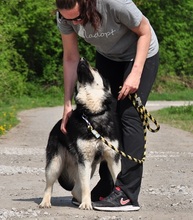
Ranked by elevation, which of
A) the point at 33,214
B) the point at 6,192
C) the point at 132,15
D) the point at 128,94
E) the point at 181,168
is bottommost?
the point at 181,168

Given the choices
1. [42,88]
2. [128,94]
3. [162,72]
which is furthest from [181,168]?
[162,72]

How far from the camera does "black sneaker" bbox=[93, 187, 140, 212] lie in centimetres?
646

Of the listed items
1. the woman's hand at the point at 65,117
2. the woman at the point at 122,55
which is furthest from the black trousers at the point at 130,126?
the woman's hand at the point at 65,117

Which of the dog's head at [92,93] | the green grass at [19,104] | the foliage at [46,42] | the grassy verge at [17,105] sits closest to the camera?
the dog's head at [92,93]

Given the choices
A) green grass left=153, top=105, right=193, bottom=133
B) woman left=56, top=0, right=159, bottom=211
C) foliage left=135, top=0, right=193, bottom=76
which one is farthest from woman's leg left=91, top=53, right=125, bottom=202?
foliage left=135, top=0, right=193, bottom=76

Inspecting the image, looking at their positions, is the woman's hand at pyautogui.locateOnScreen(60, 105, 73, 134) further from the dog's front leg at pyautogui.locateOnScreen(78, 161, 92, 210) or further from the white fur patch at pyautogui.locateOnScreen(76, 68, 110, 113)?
the dog's front leg at pyautogui.locateOnScreen(78, 161, 92, 210)

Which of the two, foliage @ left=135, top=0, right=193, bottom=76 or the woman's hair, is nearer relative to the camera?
the woman's hair

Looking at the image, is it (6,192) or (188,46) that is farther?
(188,46)

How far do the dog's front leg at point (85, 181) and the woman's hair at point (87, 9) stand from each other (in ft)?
3.81

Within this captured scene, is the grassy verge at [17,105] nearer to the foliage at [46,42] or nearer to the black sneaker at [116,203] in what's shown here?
the foliage at [46,42]

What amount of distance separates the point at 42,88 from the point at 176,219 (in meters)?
29.1

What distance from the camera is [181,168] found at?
384 inches

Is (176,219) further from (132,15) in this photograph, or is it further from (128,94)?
(132,15)

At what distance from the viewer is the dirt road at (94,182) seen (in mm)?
6312
